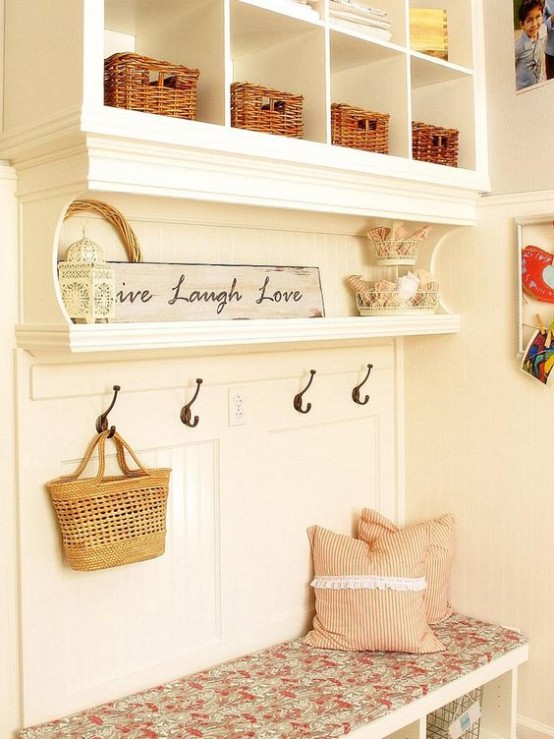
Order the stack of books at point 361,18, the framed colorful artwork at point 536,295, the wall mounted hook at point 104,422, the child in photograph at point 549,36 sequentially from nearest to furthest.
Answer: the wall mounted hook at point 104,422
the stack of books at point 361,18
the child in photograph at point 549,36
the framed colorful artwork at point 536,295

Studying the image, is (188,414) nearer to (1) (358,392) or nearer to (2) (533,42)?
(1) (358,392)

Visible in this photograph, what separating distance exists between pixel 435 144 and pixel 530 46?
0.36 metres

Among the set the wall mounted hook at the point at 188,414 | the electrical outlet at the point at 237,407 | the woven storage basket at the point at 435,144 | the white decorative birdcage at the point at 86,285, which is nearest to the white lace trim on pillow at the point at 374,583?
the electrical outlet at the point at 237,407

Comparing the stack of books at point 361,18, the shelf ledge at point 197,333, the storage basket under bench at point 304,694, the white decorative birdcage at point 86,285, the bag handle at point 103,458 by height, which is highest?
the stack of books at point 361,18

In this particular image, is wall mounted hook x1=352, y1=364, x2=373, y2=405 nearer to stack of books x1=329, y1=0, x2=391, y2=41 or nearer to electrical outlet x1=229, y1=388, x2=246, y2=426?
electrical outlet x1=229, y1=388, x2=246, y2=426

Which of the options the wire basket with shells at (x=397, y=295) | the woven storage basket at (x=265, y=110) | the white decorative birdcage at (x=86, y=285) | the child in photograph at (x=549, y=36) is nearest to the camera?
the white decorative birdcage at (x=86, y=285)

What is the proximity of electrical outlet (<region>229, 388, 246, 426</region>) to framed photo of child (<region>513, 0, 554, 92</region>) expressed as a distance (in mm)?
1148

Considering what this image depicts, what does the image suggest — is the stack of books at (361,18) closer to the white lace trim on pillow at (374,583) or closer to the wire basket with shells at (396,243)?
the wire basket with shells at (396,243)

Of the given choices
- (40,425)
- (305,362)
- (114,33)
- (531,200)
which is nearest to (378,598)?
(305,362)

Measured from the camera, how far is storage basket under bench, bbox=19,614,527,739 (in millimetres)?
1849

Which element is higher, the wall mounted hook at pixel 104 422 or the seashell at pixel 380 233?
the seashell at pixel 380 233

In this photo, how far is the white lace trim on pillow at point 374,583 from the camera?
2256 mm

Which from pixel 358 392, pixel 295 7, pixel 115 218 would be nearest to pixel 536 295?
pixel 358 392

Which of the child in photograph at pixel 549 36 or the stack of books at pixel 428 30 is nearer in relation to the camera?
the child in photograph at pixel 549 36
